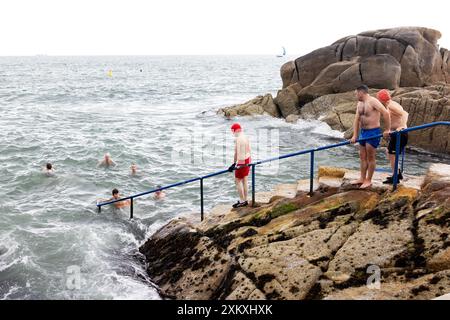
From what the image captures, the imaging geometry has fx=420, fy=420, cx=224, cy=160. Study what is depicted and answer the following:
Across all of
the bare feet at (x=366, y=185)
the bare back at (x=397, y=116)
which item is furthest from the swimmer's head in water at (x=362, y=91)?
the bare feet at (x=366, y=185)

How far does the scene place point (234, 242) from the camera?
7.67 m

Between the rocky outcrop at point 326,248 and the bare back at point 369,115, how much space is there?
108 centimetres

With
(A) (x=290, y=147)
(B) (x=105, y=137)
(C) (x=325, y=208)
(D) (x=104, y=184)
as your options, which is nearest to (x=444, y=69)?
(A) (x=290, y=147)

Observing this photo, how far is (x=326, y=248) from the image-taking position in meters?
6.47

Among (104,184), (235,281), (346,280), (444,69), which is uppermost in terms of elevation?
(444,69)

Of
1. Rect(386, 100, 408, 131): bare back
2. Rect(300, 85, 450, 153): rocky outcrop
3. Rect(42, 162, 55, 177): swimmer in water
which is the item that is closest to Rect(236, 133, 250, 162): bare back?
Rect(386, 100, 408, 131): bare back

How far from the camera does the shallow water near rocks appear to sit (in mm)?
9023

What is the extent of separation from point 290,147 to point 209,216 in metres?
14.2

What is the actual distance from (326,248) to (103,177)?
41.7 ft

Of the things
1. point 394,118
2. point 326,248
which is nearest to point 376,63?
point 394,118

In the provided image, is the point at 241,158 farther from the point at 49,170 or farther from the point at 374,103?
the point at 49,170

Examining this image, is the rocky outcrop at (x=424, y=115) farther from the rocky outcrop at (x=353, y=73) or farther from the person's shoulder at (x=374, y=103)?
the person's shoulder at (x=374, y=103)

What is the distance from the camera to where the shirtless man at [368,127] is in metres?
7.36
